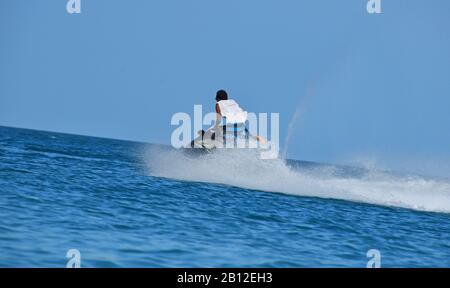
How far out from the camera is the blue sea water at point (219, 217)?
1139cm

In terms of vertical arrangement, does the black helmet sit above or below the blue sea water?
above

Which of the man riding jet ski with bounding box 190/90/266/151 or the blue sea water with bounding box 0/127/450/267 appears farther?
the man riding jet ski with bounding box 190/90/266/151

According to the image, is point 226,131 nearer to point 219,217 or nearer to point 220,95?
point 220,95

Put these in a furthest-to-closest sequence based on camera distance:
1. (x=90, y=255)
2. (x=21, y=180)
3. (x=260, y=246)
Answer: (x=21, y=180) < (x=260, y=246) < (x=90, y=255)

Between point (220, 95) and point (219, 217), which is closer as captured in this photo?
point (219, 217)

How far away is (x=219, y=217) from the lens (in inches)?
640

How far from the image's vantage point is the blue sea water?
11.4 meters

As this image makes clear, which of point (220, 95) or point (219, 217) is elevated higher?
point (220, 95)

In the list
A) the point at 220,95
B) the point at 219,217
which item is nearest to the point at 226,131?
the point at 220,95

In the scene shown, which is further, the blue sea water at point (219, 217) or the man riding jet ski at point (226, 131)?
the man riding jet ski at point (226, 131)

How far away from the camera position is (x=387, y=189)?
1043 inches
